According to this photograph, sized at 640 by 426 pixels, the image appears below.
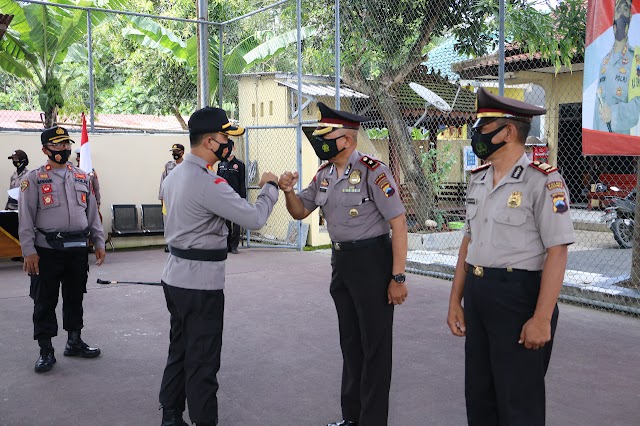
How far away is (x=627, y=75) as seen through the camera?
6.18 metres

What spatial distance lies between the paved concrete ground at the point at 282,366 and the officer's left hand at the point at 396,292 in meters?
0.87

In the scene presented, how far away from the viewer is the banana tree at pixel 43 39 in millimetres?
11445

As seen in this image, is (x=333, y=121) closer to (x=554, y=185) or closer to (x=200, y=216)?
(x=200, y=216)

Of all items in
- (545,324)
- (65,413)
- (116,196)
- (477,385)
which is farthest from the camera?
(116,196)

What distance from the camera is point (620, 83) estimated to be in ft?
20.5

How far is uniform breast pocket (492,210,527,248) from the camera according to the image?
286 centimetres

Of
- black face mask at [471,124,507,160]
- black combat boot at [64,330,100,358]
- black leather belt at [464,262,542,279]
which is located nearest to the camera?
black leather belt at [464,262,542,279]

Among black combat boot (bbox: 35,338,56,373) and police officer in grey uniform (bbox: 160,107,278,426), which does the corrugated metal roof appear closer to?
black combat boot (bbox: 35,338,56,373)

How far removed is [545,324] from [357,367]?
1382mm

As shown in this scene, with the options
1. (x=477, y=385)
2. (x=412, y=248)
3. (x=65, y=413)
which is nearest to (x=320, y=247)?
(x=412, y=248)

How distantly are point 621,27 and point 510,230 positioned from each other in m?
4.26

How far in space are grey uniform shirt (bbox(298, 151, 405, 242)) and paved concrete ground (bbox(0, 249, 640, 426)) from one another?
4.08 feet

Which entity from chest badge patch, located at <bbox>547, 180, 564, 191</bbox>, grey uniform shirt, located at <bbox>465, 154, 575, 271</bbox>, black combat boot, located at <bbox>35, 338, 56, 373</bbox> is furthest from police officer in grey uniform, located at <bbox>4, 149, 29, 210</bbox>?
chest badge patch, located at <bbox>547, 180, 564, 191</bbox>

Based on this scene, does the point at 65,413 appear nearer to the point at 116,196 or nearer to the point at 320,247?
the point at 320,247
